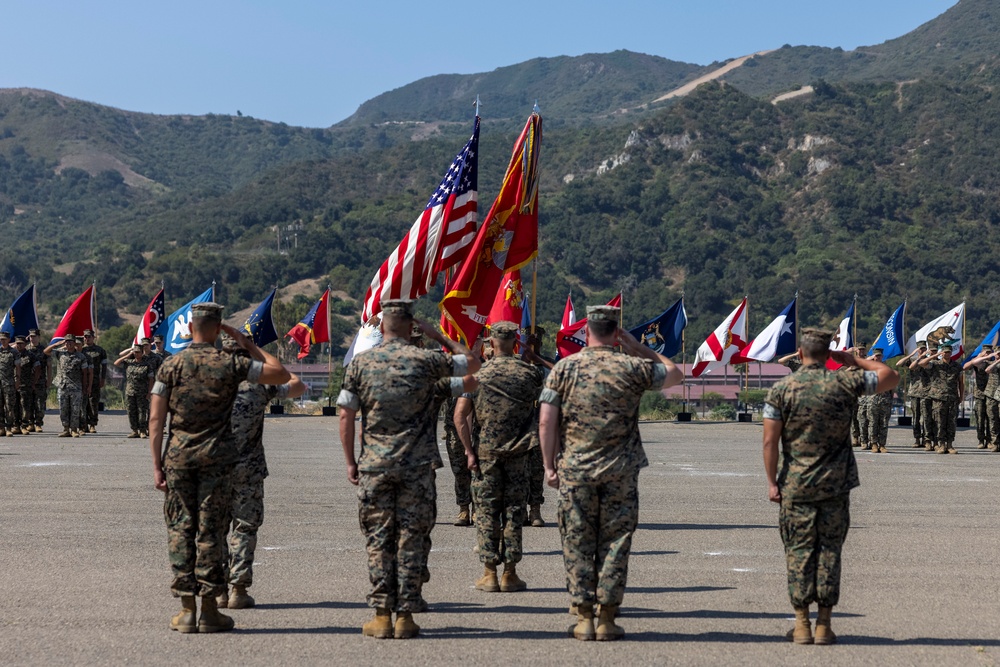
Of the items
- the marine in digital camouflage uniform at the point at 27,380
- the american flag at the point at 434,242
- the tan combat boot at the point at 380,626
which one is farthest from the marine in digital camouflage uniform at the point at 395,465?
the marine in digital camouflage uniform at the point at 27,380

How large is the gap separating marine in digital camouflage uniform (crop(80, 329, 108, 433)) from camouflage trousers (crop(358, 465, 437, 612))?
717 inches

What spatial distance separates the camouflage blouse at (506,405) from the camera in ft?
34.7

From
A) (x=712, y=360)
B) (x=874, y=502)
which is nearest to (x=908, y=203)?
(x=712, y=360)

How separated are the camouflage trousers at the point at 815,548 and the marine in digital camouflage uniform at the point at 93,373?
1914 centimetres

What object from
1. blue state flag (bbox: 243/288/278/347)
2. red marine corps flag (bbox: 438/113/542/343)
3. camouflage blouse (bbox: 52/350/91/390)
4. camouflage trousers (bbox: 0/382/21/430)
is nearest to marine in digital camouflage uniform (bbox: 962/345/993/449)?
red marine corps flag (bbox: 438/113/542/343)

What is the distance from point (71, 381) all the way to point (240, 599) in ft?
58.3

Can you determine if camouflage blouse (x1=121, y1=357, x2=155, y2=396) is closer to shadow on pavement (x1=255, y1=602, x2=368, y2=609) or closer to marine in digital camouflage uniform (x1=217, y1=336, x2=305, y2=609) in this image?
marine in digital camouflage uniform (x1=217, y1=336, x2=305, y2=609)

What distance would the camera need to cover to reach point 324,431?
31.5m

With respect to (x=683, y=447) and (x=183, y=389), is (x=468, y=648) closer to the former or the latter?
(x=183, y=389)

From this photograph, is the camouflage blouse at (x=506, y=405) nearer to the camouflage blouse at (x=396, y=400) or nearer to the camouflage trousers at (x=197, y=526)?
the camouflage blouse at (x=396, y=400)

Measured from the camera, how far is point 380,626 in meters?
8.37

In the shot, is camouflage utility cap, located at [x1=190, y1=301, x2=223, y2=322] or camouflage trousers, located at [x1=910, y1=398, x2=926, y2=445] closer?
camouflage utility cap, located at [x1=190, y1=301, x2=223, y2=322]

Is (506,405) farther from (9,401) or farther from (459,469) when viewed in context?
(9,401)

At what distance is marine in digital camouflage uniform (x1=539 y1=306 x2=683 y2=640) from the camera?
8.38 metres
